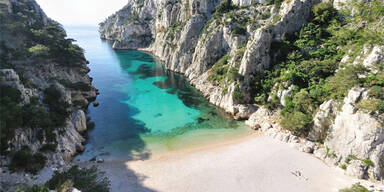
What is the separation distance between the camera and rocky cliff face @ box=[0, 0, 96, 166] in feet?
→ 63.6

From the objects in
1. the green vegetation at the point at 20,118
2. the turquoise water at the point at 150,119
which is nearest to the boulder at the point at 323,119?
the turquoise water at the point at 150,119

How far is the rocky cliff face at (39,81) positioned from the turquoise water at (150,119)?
3.11 metres

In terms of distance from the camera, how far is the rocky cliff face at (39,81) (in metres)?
19.4

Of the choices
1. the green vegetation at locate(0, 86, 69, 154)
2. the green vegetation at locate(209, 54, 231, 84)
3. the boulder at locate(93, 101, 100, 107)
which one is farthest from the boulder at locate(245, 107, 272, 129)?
the boulder at locate(93, 101, 100, 107)

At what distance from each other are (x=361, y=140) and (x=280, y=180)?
29.5 ft

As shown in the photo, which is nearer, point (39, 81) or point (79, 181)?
point (79, 181)

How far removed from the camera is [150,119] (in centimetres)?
3341

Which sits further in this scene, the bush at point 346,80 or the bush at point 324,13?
Result: the bush at point 324,13

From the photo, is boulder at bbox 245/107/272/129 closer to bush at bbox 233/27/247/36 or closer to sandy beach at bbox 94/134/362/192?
sandy beach at bbox 94/134/362/192

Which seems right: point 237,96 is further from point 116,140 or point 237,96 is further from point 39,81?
point 39,81

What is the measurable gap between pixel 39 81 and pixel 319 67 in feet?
136

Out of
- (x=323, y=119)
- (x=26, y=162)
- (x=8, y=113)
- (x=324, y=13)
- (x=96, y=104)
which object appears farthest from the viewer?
(x=96, y=104)

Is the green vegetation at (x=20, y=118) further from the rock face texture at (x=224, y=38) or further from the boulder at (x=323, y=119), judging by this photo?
the boulder at (x=323, y=119)

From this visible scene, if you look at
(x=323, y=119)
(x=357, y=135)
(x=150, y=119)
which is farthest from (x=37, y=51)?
(x=357, y=135)
